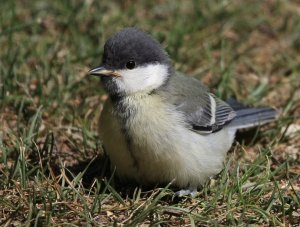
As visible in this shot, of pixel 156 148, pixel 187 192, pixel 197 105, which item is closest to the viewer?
pixel 156 148

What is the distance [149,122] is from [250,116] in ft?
3.96

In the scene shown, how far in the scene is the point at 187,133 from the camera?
4.16 m

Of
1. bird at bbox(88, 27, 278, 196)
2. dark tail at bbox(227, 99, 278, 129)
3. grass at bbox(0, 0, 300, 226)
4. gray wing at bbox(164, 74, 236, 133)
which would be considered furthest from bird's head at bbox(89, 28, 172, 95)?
dark tail at bbox(227, 99, 278, 129)

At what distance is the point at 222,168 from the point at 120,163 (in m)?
0.69

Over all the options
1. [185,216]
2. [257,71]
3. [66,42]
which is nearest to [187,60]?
[257,71]

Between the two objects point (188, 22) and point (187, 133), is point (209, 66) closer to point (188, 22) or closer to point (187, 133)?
point (188, 22)

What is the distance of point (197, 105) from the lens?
4430 mm

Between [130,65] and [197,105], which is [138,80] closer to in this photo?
[130,65]

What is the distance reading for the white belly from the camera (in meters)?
4.01

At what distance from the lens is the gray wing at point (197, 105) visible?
426cm

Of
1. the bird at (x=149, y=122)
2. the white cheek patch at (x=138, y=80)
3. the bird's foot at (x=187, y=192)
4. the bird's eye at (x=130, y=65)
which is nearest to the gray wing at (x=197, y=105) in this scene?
the bird at (x=149, y=122)

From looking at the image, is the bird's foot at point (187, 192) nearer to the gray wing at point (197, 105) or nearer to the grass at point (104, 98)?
the grass at point (104, 98)

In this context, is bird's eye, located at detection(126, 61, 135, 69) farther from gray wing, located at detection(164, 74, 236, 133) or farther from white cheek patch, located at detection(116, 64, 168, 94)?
gray wing, located at detection(164, 74, 236, 133)

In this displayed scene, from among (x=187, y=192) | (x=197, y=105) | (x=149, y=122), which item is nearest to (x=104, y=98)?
(x=197, y=105)
